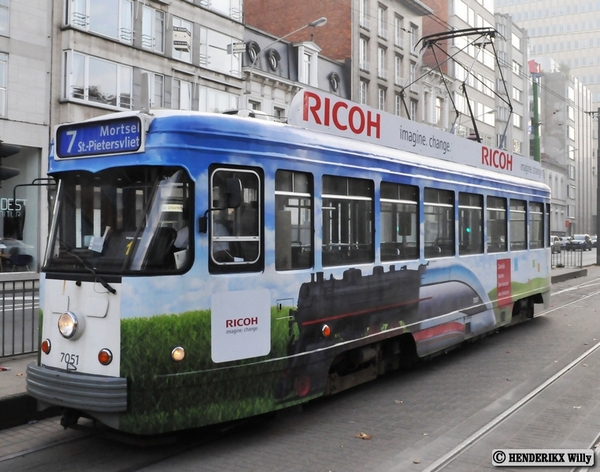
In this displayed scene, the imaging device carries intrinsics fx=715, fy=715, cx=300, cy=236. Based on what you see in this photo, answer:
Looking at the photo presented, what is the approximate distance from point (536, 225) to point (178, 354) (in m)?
9.87

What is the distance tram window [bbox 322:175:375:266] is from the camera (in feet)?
23.2

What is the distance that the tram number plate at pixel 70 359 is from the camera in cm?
571

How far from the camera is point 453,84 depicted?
57281mm

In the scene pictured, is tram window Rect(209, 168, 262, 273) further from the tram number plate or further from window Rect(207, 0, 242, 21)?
window Rect(207, 0, 242, 21)

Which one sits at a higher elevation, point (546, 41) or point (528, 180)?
point (546, 41)

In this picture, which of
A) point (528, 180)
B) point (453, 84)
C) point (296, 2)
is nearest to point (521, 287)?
point (528, 180)

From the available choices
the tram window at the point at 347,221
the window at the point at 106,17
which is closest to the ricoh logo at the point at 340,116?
the tram window at the point at 347,221

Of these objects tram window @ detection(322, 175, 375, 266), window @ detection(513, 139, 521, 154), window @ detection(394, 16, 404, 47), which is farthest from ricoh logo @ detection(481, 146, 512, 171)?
window @ detection(513, 139, 521, 154)

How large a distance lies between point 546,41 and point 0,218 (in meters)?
106

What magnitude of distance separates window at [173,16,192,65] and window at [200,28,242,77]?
3.01 ft

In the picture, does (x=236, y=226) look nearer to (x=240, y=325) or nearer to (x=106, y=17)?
(x=240, y=325)

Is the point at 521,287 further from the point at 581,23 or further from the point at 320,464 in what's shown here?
the point at 581,23

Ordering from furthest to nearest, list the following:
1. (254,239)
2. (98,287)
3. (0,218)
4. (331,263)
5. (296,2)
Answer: (296,2)
(0,218)
(331,263)
(254,239)
(98,287)

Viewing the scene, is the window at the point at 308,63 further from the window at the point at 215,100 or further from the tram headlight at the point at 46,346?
the tram headlight at the point at 46,346
